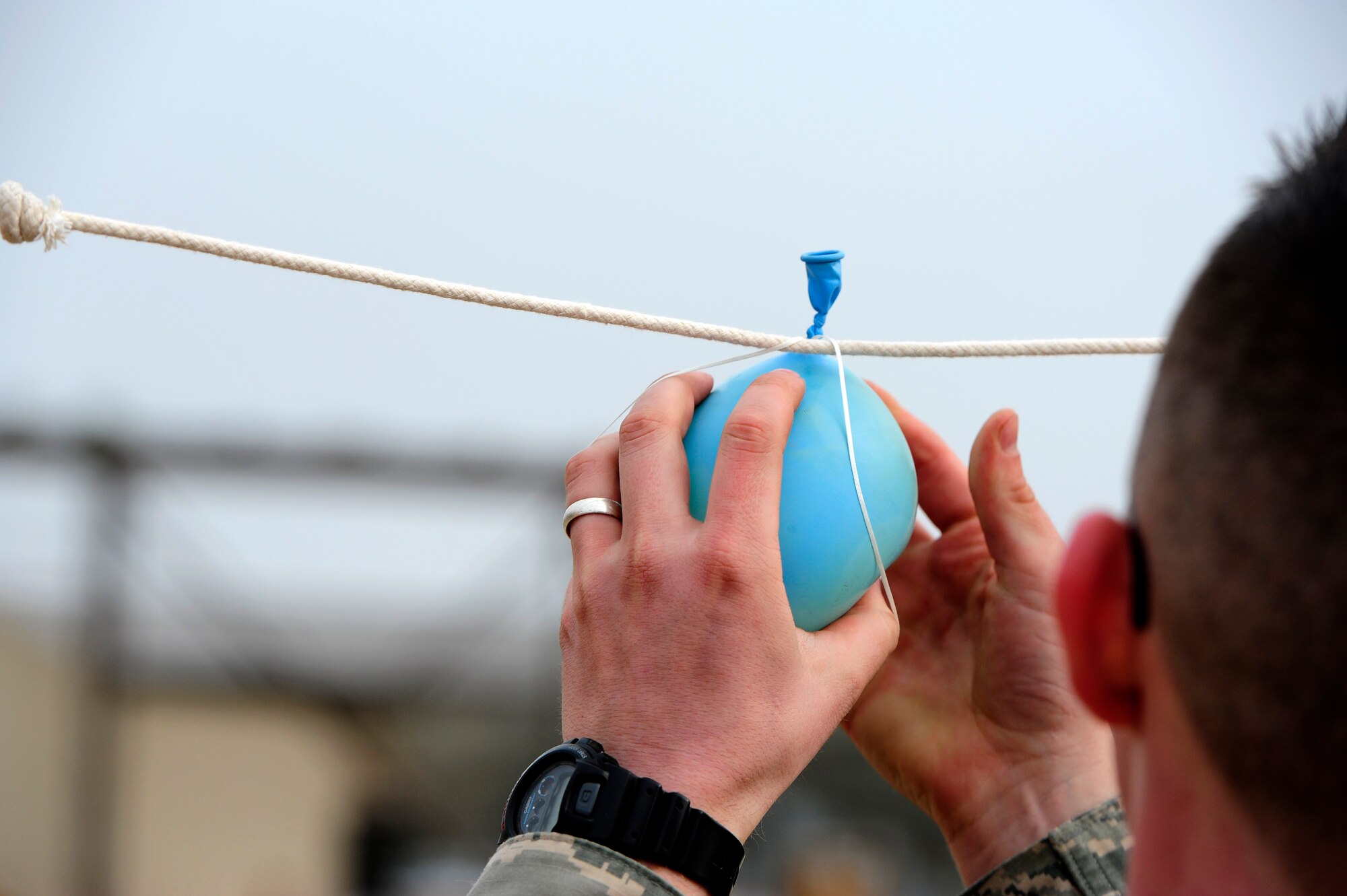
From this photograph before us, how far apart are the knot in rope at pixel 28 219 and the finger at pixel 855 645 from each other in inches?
29.1

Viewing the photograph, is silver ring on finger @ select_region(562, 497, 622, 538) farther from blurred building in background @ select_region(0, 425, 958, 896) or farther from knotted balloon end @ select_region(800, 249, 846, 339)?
blurred building in background @ select_region(0, 425, 958, 896)

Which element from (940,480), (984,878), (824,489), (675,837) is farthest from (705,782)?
(940,480)

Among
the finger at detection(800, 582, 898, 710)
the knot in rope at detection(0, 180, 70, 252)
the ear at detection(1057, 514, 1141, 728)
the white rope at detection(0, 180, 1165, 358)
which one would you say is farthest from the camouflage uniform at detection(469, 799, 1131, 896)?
the knot in rope at detection(0, 180, 70, 252)

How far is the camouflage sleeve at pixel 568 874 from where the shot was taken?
0.82 meters

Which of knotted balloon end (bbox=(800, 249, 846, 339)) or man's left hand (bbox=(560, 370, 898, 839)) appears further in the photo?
knotted balloon end (bbox=(800, 249, 846, 339))

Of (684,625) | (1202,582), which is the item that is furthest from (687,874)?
(1202,582)

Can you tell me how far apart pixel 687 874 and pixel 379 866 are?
9343mm

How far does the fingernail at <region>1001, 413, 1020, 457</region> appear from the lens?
127 cm

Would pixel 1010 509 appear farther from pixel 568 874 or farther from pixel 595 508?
pixel 568 874

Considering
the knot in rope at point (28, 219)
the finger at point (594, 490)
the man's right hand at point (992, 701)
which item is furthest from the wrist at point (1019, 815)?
the knot in rope at point (28, 219)

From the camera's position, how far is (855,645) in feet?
3.35

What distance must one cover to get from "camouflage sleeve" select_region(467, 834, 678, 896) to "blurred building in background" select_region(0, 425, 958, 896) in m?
4.42

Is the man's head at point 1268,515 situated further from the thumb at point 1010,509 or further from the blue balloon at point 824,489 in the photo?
the thumb at point 1010,509

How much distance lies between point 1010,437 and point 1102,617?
0.66 m
